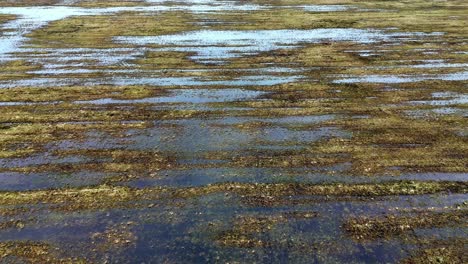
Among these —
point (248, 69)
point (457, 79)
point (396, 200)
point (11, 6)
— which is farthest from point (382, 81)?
point (11, 6)

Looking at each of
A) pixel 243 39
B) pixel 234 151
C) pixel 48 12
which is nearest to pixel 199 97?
pixel 234 151

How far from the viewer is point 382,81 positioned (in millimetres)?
21344

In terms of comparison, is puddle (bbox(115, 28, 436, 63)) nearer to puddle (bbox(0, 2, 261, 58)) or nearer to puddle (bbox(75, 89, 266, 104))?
puddle (bbox(75, 89, 266, 104))

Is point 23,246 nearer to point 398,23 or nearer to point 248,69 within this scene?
point 248,69

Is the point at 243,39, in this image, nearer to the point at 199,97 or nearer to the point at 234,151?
the point at 199,97

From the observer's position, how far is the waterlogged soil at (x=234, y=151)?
1029cm

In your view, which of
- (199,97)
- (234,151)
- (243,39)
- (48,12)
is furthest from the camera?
(48,12)

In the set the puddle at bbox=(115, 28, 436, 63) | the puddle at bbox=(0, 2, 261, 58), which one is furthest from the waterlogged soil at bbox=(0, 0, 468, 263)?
the puddle at bbox=(0, 2, 261, 58)

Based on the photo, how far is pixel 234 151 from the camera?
1451 centimetres

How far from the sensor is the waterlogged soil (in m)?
10.3

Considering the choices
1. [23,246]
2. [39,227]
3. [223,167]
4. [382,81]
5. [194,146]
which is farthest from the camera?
[382,81]

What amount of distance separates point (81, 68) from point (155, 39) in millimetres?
8266

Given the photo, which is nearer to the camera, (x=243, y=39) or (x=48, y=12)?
(x=243, y=39)

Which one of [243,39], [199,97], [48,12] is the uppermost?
[48,12]
